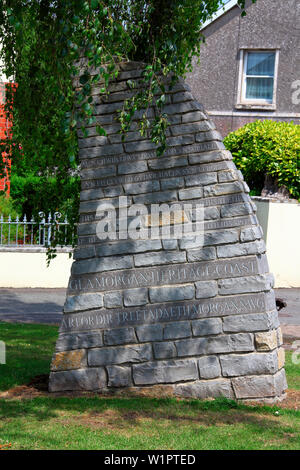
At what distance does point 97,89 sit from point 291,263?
9750mm

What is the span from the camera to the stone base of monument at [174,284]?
6.20m

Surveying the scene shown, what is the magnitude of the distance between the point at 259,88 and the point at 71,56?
14361 mm

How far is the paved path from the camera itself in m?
11.5

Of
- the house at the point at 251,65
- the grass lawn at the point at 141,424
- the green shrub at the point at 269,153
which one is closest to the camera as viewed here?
the grass lawn at the point at 141,424

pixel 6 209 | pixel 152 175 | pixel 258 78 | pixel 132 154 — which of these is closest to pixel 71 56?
pixel 132 154

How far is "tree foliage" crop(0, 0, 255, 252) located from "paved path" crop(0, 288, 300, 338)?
3780 mm

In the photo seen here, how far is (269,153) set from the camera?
15406 millimetres

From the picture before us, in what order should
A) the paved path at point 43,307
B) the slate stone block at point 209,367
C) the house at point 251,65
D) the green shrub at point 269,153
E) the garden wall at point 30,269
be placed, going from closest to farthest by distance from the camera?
the slate stone block at point 209,367 < the paved path at point 43,307 < the garden wall at point 30,269 < the green shrub at point 269,153 < the house at point 251,65

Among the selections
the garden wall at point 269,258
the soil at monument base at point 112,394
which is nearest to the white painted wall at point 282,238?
the garden wall at point 269,258

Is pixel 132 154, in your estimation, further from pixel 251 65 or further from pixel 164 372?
pixel 251 65

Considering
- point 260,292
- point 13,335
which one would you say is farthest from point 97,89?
point 13,335

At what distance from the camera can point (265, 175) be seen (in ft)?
52.0

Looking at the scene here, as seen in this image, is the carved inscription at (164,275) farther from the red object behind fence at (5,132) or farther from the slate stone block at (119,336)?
the red object behind fence at (5,132)

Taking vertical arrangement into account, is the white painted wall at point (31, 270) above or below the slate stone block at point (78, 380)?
below
